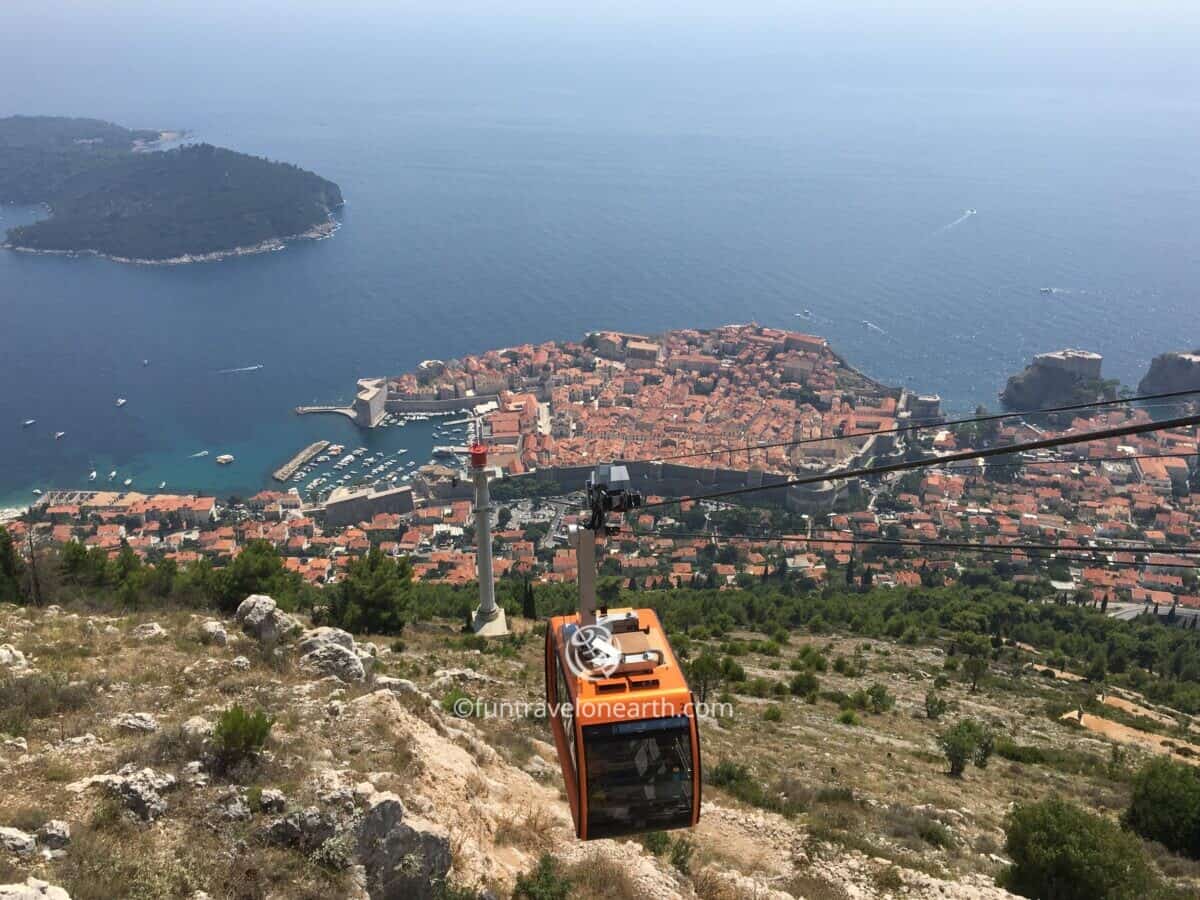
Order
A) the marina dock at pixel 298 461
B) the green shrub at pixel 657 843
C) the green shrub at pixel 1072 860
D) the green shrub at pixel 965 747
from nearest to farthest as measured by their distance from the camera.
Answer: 1. the green shrub at pixel 1072 860
2. the green shrub at pixel 657 843
3. the green shrub at pixel 965 747
4. the marina dock at pixel 298 461

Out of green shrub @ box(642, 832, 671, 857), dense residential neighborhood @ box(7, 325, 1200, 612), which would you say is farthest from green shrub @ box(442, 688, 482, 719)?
dense residential neighborhood @ box(7, 325, 1200, 612)

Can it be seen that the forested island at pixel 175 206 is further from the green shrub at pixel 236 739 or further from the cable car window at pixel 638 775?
the cable car window at pixel 638 775

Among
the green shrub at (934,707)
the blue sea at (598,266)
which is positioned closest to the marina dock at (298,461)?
the blue sea at (598,266)

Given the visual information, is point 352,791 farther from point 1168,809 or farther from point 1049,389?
point 1049,389

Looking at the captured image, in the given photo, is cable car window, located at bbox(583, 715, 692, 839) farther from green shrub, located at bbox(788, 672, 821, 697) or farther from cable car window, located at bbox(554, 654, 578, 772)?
green shrub, located at bbox(788, 672, 821, 697)

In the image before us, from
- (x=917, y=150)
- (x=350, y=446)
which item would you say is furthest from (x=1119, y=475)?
(x=917, y=150)

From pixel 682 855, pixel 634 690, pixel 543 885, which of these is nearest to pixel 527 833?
pixel 543 885

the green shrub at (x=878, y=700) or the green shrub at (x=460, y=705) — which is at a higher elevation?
the green shrub at (x=460, y=705)
